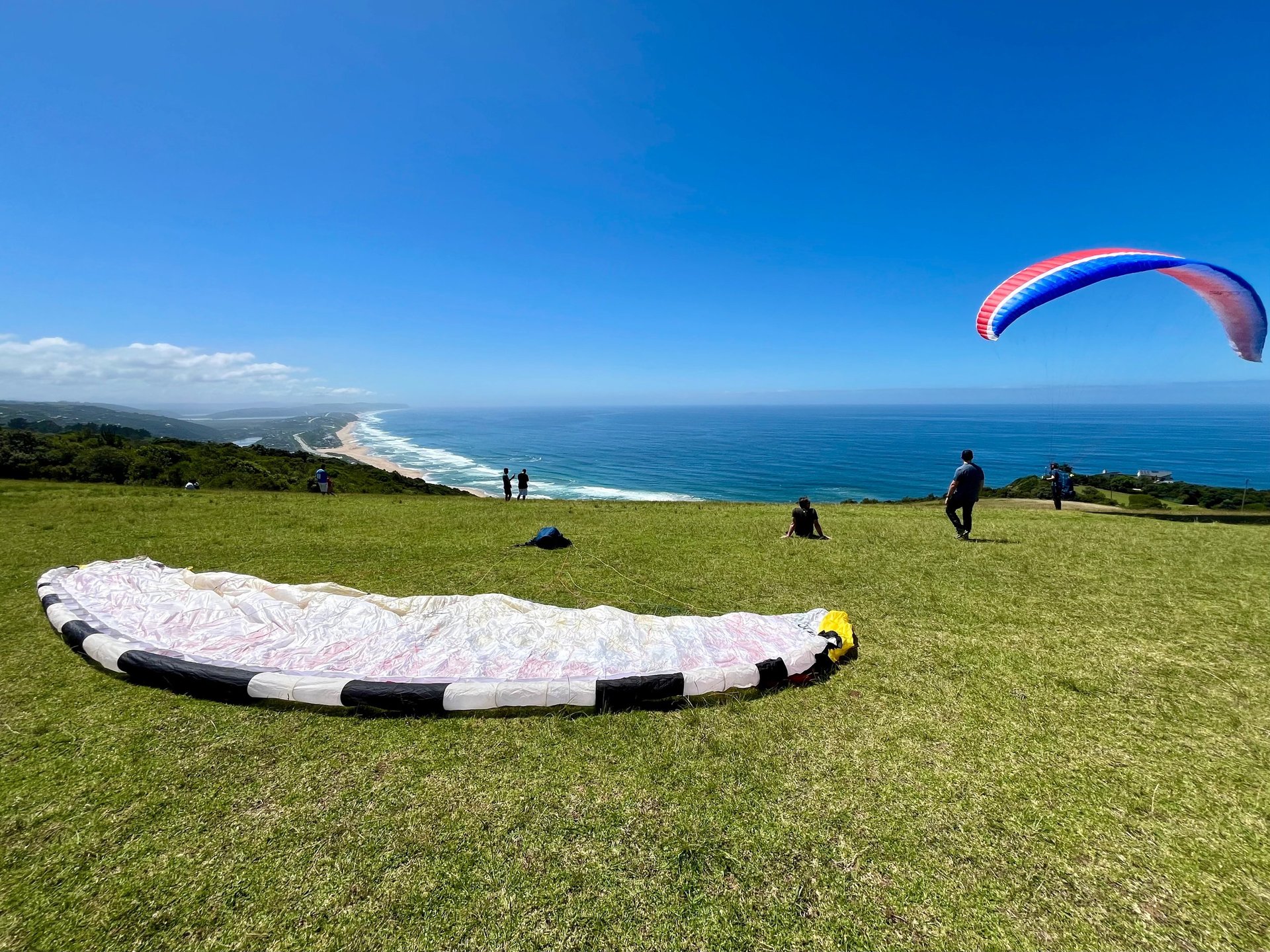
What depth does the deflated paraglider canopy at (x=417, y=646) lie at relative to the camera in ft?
14.3

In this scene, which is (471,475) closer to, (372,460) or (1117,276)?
(372,460)

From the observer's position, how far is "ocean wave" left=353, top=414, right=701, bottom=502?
53.1 metres

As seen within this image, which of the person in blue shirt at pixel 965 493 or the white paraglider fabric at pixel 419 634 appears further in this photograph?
the person in blue shirt at pixel 965 493

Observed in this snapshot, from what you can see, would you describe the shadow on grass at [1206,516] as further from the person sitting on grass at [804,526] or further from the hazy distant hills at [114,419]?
the hazy distant hills at [114,419]

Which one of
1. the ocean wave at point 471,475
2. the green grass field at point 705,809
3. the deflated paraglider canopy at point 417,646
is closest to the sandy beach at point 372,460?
the ocean wave at point 471,475

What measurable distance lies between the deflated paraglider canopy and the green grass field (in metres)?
0.24

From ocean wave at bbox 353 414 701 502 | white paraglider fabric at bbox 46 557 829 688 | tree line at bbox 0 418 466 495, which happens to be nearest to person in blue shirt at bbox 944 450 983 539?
white paraglider fabric at bbox 46 557 829 688

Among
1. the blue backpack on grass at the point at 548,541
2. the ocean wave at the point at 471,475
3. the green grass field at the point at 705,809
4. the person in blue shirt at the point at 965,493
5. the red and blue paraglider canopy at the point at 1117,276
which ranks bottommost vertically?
the ocean wave at the point at 471,475

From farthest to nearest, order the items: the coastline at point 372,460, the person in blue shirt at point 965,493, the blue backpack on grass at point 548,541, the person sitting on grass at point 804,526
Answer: the coastline at point 372,460
the person sitting on grass at point 804,526
the person in blue shirt at point 965,493
the blue backpack on grass at point 548,541

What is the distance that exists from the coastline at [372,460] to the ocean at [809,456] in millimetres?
2006

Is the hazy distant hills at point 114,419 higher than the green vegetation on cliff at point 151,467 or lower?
higher

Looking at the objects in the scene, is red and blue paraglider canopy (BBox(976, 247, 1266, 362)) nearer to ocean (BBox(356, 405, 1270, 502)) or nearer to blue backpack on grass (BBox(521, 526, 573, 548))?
blue backpack on grass (BBox(521, 526, 573, 548))

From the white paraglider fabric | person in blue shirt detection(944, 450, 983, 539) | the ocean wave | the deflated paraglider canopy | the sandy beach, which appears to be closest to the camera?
the deflated paraglider canopy

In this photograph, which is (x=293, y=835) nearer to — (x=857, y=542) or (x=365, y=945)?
(x=365, y=945)
